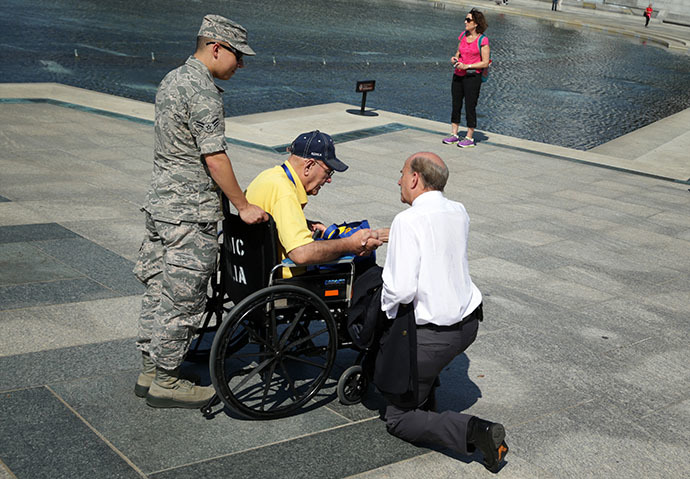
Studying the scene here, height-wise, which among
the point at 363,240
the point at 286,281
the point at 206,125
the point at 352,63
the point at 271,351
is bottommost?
the point at 352,63

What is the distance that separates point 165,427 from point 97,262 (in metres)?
2.43

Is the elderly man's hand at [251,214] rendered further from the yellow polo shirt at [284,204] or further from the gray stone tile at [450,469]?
the gray stone tile at [450,469]

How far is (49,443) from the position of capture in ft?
11.4

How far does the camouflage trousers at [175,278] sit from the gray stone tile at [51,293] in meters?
1.47

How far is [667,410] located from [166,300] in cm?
285

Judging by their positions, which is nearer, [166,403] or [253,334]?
[253,334]

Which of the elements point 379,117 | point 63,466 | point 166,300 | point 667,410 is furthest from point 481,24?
point 63,466

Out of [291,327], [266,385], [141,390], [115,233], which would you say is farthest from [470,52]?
[141,390]

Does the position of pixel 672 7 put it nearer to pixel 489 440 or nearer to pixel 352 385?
pixel 352 385

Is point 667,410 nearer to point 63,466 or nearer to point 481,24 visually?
point 63,466

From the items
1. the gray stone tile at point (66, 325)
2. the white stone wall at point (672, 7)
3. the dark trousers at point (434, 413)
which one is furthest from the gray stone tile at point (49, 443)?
the white stone wall at point (672, 7)

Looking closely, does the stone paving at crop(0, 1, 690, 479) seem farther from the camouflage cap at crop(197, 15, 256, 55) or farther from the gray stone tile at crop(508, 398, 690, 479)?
the camouflage cap at crop(197, 15, 256, 55)

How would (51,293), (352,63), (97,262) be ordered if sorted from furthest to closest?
(352,63) < (97,262) < (51,293)

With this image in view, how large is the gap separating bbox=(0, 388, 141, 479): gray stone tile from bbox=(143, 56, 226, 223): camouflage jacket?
3.49 feet
